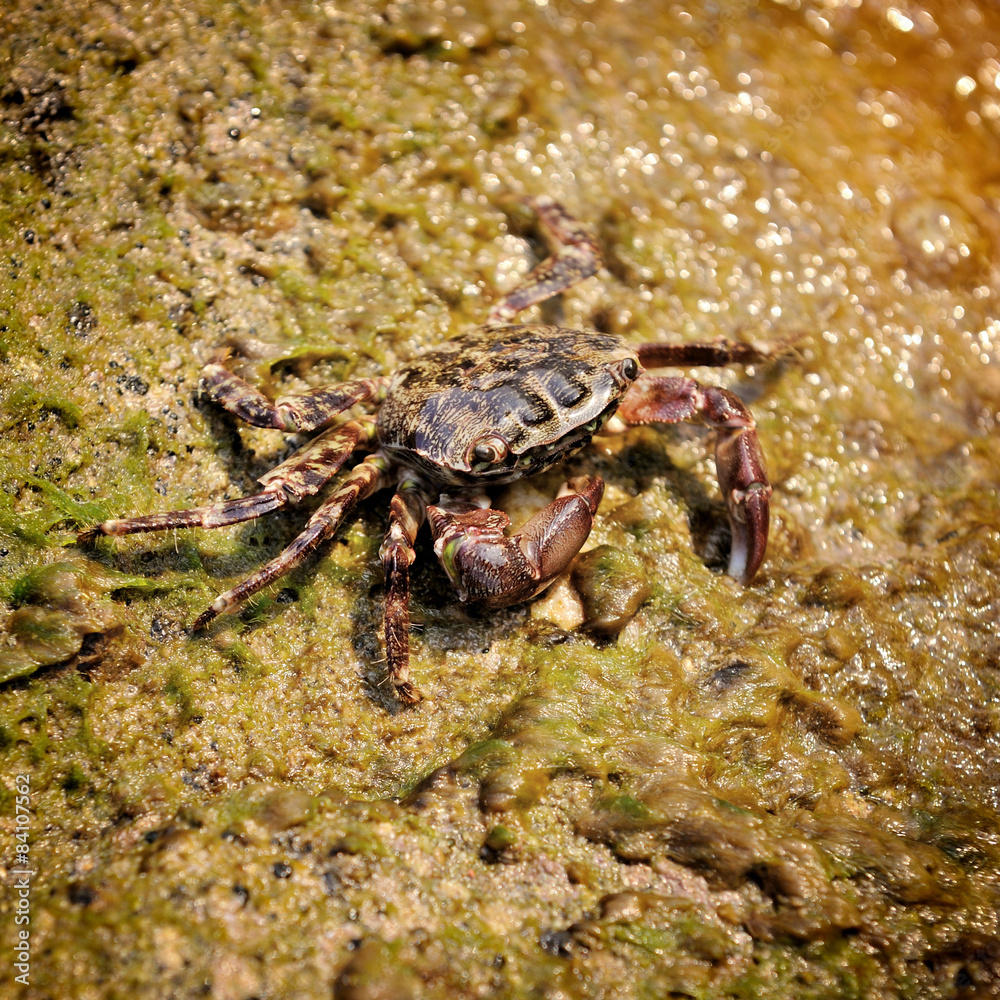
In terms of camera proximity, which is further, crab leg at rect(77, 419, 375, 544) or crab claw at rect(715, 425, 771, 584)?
crab claw at rect(715, 425, 771, 584)

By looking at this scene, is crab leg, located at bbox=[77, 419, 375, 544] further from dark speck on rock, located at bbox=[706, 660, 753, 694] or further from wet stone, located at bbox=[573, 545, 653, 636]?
dark speck on rock, located at bbox=[706, 660, 753, 694]

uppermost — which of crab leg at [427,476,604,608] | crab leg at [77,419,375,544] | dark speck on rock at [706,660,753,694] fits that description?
crab leg at [427,476,604,608]

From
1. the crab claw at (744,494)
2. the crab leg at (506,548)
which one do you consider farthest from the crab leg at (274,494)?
the crab claw at (744,494)

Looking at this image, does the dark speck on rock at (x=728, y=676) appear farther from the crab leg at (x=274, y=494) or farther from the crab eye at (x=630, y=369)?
the crab leg at (x=274, y=494)

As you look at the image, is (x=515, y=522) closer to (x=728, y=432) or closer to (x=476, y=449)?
(x=476, y=449)

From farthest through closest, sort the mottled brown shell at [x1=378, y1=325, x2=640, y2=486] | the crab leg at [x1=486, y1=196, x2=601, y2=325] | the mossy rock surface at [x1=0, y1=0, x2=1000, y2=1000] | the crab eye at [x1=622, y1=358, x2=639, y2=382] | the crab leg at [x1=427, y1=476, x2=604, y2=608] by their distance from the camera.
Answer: the crab leg at [x1=486, y1=196, x2=601, y2=325] < the crab eye at [x1=622, y1=358, x2=639, y2=382] < the mottled brown shell at [x1=378, y1=325, x2=640, y2=486] < the crab leg at [x1=427, y1=476, x2=604, y2=608] < the mossy rock surface at [x1=0, y1=0, x2=1000, y2=1000]

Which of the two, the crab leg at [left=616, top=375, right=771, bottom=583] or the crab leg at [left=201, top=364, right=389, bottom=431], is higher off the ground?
the crab leg at [left=616, top=375, right=771, bottom=583]

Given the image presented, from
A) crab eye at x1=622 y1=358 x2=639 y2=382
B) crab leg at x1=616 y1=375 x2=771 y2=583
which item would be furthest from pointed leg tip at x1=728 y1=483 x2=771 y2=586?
crab eye at x1=622 y1=358 x2=639 y2=382
